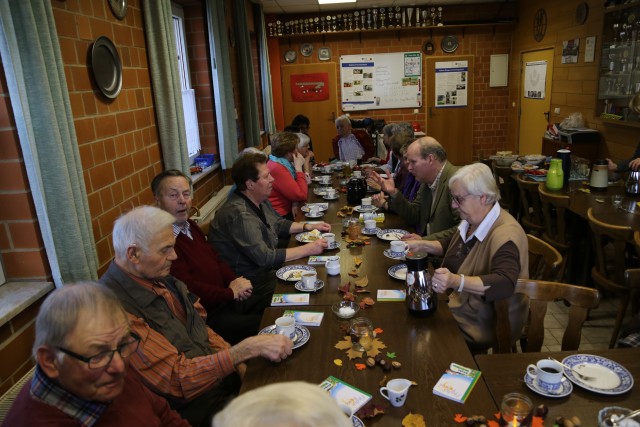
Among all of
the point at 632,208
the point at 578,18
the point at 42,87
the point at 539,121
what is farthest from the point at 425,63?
the point at 42,87

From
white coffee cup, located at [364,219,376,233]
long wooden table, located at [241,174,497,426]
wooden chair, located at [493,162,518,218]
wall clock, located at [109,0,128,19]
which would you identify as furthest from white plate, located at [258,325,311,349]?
wooden chair, located at [493,162,518,218]

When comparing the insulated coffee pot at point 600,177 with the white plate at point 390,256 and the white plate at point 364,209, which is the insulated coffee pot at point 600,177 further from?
the white plate at point 390,256

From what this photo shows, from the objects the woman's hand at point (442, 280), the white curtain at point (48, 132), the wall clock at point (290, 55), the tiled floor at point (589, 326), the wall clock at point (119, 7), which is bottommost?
the tiled floor at point (589, 326)

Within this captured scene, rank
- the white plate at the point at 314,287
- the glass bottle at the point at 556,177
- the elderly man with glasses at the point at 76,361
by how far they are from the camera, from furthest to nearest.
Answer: the glass bottle at the point at 556,177
the white plate at the point at 314,287
the elderly man with glasses at the point at 76,361

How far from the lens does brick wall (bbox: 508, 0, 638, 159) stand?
18.4 ft

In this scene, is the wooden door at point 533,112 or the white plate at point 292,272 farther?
the wooden door at point 533,112

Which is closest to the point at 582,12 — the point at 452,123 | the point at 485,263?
the point at 452,123

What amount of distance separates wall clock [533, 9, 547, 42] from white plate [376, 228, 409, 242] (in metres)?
6.00

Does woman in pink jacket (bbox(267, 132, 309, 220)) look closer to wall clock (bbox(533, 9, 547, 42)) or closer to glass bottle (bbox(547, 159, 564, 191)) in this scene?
glass bottle (bbox(547, 159, 564, 191))

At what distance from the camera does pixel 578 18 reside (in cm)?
620

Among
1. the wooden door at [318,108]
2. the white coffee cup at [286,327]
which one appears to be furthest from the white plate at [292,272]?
the wooden door at [318,108]

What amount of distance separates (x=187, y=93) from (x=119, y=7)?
1996 mm

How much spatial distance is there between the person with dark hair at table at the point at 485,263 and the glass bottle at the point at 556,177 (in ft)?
6.78

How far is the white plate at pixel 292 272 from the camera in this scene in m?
2.30
